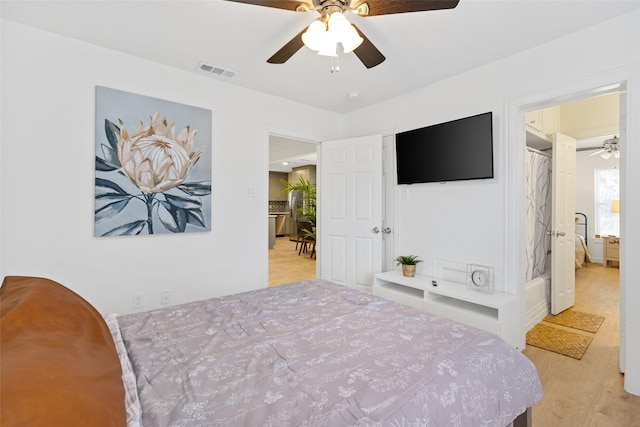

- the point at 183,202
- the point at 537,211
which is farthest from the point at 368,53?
the point at 537,211

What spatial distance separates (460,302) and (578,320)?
1.52m

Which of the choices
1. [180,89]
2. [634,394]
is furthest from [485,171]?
[180,89]

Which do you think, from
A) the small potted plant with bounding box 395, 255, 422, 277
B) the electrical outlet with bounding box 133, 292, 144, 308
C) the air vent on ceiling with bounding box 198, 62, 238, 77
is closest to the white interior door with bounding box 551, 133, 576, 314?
the small potted plant with bounding box 395, 255, 422, 277

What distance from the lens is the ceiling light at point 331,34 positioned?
1.59 meters

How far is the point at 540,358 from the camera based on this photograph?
2.48 meters

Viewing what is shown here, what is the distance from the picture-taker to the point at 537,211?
137 inches

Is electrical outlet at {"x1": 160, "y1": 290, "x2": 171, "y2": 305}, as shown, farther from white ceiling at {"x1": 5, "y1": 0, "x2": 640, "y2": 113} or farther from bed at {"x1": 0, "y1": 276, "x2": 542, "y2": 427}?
white ceiling at {"x1": 5, "y1": 0, "x2": 640, "y2": 113}

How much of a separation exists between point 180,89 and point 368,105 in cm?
220

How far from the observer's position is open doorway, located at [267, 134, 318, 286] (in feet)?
17.7

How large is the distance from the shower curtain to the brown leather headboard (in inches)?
146

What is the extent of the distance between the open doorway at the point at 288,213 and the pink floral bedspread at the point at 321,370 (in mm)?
2640

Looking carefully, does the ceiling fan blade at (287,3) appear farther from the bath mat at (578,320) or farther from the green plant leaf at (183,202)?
the bath mat at (578,320)

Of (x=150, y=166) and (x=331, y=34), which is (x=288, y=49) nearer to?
(x=331, y=34)

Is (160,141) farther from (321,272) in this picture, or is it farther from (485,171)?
(485,171)
